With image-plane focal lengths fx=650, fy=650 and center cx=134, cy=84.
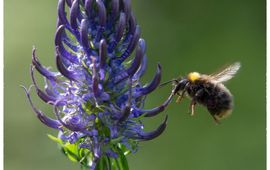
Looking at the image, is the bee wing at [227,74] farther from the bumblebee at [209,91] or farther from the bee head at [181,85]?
the bee head at [181,85]

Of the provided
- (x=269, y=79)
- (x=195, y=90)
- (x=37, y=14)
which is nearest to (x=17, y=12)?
(x=37, y=14)

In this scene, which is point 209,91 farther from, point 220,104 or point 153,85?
point 153,85

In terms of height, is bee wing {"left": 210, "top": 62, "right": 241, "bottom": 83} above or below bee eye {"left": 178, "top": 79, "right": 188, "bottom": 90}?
below

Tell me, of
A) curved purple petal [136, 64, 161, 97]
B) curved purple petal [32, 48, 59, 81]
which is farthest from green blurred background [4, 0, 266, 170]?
curved purple petal [136, 64, 161, 97]

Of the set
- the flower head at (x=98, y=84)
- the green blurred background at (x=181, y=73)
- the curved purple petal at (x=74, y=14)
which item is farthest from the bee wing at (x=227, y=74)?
the green blurred background at (x=181, y=73)

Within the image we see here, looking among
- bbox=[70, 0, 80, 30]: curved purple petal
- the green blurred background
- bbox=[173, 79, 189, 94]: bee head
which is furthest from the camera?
the green blurred background

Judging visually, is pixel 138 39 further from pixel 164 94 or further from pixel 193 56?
pixel 193 56

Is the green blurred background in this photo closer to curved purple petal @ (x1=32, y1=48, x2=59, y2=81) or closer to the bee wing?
the bee wing
